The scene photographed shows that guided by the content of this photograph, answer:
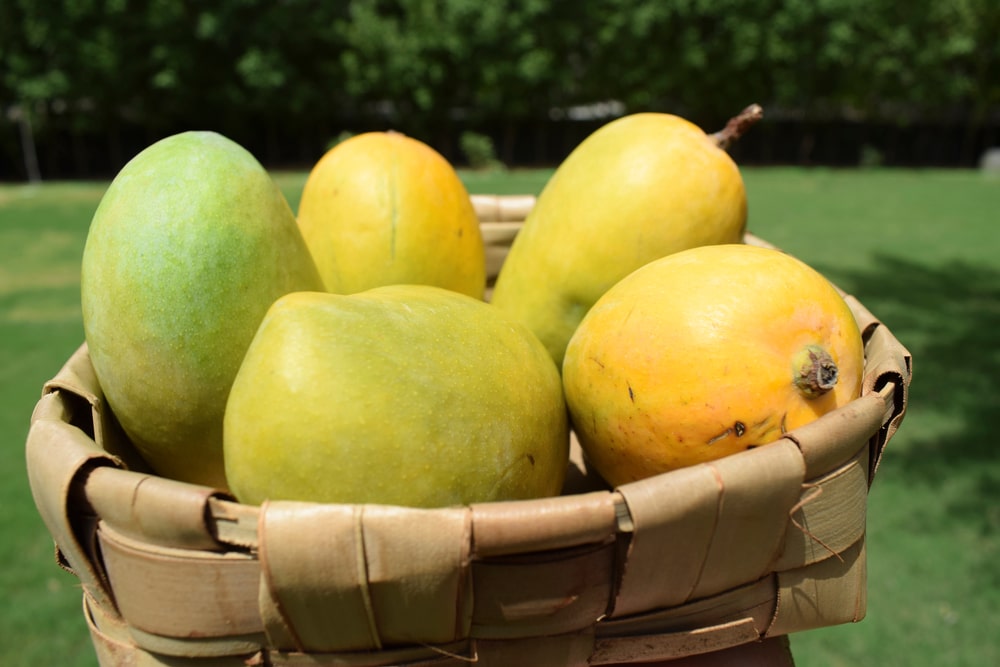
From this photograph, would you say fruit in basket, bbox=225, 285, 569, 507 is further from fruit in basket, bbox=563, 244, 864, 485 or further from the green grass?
the green grass

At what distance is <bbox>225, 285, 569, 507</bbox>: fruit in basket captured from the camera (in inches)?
34.6

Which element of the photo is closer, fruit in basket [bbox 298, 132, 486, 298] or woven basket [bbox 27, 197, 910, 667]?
woven basket [bbox 27, 197, 910, 667]

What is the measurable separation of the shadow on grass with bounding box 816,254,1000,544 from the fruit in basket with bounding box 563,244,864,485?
2.85 meters

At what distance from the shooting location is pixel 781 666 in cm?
100

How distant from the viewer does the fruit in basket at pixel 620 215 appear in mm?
1334

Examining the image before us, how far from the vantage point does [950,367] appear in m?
4.95

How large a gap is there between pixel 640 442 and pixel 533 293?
1.63ft

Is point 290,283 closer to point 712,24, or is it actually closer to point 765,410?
point 765,410

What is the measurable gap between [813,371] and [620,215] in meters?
0.50

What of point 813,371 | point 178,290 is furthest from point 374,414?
point 813,371

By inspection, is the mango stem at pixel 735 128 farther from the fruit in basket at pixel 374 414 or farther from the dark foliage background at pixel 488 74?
the dark foliage background at pixel 488 74

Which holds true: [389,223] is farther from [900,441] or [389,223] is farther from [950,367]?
[950,367]

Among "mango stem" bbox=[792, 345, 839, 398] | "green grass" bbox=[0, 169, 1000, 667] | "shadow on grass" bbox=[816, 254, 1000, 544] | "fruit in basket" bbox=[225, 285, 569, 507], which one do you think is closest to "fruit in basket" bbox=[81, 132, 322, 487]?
"fruit in basket" bbox=[225, 285, 569, 507]

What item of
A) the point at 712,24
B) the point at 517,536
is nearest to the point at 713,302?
the point at 517,536
